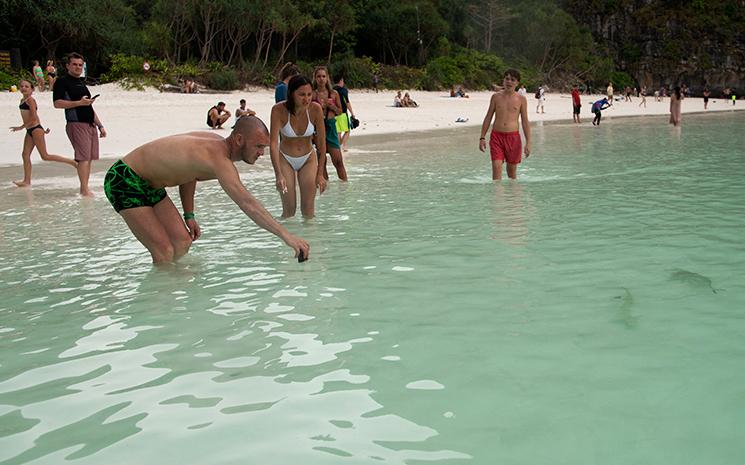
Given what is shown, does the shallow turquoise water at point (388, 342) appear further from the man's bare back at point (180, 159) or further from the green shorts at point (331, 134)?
the green shorts at point (331, 134)

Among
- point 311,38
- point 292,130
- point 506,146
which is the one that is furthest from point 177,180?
point 311,38

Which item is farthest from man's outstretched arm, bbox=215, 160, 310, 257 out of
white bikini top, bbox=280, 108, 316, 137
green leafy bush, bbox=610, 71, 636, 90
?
green leafy bush, bbox=610, 71, 636, 90

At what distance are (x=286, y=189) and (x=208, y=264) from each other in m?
2.08

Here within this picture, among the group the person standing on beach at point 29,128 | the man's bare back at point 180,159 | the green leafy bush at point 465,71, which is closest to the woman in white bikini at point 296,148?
the man's bare back at point 180,159

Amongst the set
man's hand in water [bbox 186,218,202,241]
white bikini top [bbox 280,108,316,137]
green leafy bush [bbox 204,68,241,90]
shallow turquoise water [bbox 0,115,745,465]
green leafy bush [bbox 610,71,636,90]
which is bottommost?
shallow turquoise water [bbox 0,115,745,465]

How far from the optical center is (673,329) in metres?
4.18

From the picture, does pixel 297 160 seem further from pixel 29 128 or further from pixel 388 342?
pixel 29 128

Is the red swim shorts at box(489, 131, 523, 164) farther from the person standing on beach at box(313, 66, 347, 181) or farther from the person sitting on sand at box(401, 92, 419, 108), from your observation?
the person sitting on sand at box(401, 92, 419, 108)

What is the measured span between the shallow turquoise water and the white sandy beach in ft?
28.1

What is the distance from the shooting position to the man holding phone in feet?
32.1

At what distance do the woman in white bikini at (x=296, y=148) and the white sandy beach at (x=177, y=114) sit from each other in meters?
6.90

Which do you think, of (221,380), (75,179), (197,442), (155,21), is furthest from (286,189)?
(155,21)

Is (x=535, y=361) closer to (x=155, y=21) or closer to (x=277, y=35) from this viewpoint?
(x=155, y=21)

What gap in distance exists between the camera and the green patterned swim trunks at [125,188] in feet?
18.3
